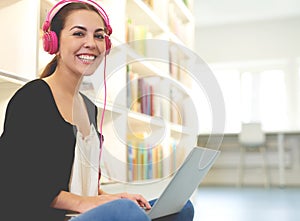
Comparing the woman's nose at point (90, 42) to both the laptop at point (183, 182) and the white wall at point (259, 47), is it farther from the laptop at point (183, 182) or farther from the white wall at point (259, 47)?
the white wall at point (259, 47)

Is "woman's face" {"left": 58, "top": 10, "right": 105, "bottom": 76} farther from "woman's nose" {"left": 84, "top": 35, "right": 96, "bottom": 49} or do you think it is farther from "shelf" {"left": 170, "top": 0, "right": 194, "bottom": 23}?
"shelf" {"left": 170, "top": 0, "right": 194, "bottom": 23}

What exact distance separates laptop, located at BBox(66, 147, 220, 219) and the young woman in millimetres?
57

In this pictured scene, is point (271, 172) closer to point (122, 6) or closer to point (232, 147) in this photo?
point (232, 147)

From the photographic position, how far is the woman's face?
3.32ft

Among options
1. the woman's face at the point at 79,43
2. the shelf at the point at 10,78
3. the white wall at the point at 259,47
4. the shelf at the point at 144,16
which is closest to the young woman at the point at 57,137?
the woman's face at the point at 79,43

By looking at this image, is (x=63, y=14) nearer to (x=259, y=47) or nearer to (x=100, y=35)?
(x=100, y=35)

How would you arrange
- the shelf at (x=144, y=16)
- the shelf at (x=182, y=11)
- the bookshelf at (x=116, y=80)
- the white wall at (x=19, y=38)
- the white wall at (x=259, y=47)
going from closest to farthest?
the bookshelf at (x=116, y=80) < the white wall at (x=19, y=38) < the shelf at (x=144, y=16) < the shelf at (x=182, y=11) < the white wall at (x=259, y=47)

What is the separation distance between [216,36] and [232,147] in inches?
71.2

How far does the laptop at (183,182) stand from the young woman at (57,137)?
0.06 meters

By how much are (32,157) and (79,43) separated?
295 mm

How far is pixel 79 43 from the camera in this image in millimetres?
1008

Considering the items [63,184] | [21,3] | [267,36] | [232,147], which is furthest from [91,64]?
[267,36]

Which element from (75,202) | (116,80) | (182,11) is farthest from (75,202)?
(182,11)

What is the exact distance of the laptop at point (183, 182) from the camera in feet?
2.62
